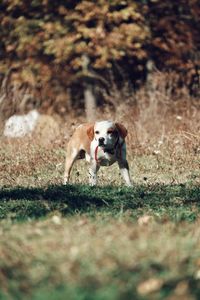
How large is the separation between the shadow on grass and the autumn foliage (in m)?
16.3

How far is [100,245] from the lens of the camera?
6047 mm

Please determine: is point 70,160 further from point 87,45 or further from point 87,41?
point 87,41

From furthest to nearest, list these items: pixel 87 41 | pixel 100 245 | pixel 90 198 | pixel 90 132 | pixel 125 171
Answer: pixel 87 41 < pixel 90 132 < pixel 125 171 < pixel 90 198 < pixel 100 245

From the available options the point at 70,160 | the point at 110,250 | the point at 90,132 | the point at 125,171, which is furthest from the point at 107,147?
the point at 110,250

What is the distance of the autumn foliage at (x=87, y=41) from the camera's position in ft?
94.9

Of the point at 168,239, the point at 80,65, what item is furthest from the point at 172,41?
the point at 168,239

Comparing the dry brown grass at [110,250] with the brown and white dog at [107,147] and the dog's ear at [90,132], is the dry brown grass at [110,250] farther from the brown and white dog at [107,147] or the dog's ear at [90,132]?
the dog's ear at [90,132]

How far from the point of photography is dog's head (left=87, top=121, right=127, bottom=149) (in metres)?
12.8

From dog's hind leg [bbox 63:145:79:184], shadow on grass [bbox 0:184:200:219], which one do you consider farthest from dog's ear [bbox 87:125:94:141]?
shadow on grass [bbox 0:184:200:219]

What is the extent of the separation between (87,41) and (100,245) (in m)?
25.3

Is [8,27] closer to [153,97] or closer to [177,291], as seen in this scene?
[153,97]

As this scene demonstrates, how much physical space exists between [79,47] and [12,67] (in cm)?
327

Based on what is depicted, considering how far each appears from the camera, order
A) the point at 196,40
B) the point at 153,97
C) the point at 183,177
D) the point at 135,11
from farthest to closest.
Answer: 1. the point at 196,40
2. the point at 135,11
3. the point at 153,97
4. the point at 183,177

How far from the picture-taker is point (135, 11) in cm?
2903
